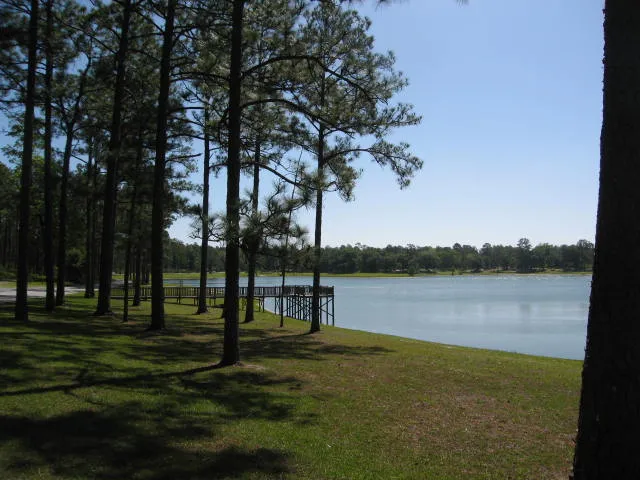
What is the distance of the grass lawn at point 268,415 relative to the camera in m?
4.25

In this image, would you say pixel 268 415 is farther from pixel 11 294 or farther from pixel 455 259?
pixel 455 259

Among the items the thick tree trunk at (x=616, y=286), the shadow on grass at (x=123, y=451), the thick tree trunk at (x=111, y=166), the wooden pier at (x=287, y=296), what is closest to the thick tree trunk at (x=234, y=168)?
the shadow on grass at (x=123, y=451)

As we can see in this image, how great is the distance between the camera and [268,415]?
591 centimetres

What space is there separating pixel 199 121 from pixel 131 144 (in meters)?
2.08

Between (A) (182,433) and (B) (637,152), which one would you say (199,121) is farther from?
(B) (637,152)

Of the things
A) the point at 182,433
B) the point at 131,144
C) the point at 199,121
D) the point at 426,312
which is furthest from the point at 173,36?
the point at 426,312

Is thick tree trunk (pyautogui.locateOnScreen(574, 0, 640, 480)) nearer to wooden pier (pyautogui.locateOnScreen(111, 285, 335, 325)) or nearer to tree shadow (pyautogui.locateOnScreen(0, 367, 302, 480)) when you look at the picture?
tree shadow (pyautogui.locateOnScreen(0, 367, 302, 480))

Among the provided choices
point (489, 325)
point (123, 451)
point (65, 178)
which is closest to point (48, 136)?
point (65, 178)

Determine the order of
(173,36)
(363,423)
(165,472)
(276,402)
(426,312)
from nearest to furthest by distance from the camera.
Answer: (165,472) < (363,423) < (276,402) < (173,36) < (426,312)

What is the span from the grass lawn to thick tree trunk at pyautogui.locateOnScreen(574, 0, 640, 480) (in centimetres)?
160

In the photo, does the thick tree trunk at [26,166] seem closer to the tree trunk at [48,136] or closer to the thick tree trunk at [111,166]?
the tree trunk at [48,136]

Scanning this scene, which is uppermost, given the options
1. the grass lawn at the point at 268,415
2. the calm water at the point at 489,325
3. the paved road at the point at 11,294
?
the grass lawn at the point at 268,415

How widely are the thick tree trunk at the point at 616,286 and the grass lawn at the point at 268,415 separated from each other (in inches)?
62.8

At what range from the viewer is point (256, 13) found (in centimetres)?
945
